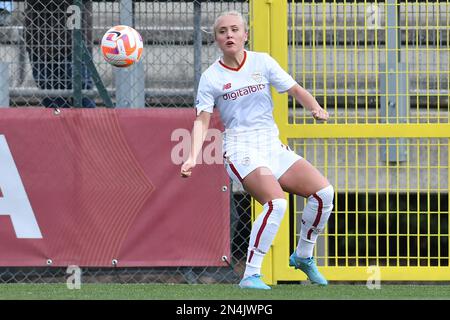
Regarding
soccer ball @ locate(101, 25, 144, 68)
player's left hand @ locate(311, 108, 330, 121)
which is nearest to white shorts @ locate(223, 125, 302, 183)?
player's left hand @ locate(311, 108, 330, 121)

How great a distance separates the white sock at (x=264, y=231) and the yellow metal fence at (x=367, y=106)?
983 millimetres

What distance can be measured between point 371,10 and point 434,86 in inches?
30.2

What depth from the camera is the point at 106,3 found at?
9586 millimetres

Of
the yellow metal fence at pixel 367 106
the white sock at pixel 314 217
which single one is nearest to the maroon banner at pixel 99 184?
the yellow metal fence at pixel 367 106

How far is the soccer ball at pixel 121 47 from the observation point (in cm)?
827

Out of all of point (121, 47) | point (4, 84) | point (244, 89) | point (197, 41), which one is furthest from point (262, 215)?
point (4, 84)

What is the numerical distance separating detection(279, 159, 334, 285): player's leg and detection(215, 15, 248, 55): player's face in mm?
906

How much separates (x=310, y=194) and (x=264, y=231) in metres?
0.46

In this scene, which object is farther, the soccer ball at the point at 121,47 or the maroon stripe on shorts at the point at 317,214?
the soccer ball at the point at 121,47

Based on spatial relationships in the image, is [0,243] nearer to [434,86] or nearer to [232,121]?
[232,121]

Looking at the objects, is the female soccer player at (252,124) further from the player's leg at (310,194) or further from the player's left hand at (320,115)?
the player's left hand at (320,115)

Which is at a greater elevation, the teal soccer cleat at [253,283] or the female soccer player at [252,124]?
the female soccer player at [252,124]

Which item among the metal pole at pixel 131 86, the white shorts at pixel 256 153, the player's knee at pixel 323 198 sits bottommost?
the player's knee at pixel 323 198

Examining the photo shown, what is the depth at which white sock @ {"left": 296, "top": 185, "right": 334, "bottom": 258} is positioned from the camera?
320 inches
